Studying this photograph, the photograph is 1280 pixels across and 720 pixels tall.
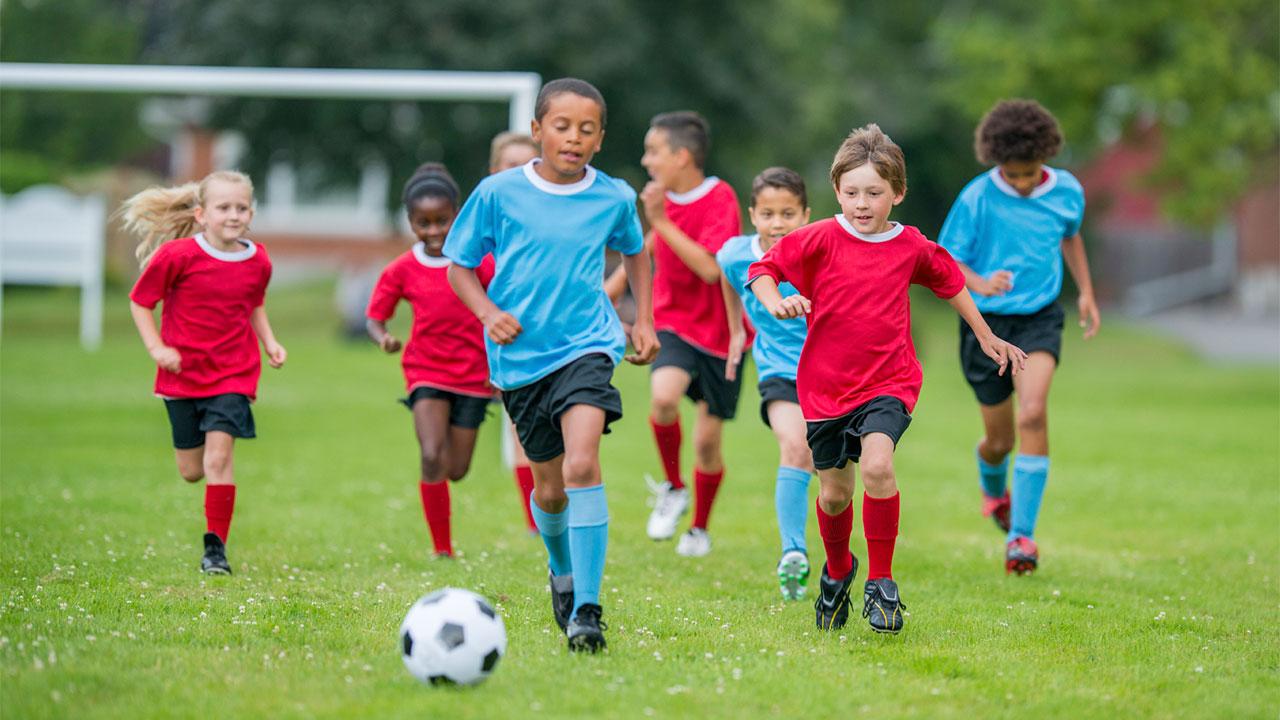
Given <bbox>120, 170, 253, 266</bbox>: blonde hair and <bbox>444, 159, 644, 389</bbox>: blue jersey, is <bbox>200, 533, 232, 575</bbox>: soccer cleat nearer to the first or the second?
<bbox>120, 170, 253, 266</bbox>: blonde hair

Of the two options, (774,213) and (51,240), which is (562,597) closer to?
(774,213)

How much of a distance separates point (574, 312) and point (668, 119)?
109 inches

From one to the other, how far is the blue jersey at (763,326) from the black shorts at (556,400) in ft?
5.36

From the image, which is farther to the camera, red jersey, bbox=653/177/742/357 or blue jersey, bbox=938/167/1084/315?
red jersey, bbox=653/177/742/357

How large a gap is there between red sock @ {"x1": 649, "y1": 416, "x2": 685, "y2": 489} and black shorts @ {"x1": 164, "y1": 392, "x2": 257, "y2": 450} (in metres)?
2.24

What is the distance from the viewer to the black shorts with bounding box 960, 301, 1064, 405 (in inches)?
307

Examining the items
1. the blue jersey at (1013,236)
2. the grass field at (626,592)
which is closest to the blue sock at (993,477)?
the grass field at (626,592)

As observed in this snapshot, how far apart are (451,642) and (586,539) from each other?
36.4 inches

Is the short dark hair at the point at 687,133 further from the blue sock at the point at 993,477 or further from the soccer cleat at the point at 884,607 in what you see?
the soccer cleat at the point at 884,607

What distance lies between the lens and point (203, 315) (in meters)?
7.33

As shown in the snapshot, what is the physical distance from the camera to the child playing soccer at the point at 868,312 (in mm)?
6016

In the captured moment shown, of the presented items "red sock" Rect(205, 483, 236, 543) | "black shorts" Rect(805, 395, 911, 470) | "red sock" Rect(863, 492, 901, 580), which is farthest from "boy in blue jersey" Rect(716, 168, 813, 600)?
"red sock" Rect(205, 483, 236, 543)

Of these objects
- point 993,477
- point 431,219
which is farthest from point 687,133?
point 993,477

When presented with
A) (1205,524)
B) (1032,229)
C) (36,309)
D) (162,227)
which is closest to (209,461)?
(162,227)
